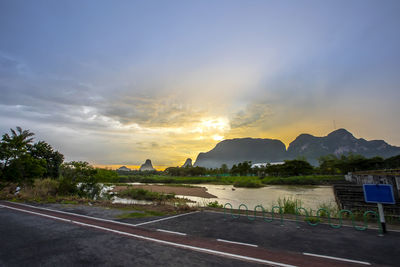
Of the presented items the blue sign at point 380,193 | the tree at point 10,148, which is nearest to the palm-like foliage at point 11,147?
the tree at point 10,148

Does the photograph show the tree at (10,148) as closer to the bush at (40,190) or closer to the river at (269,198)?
the bush at (40,190)

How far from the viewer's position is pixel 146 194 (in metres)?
29.6

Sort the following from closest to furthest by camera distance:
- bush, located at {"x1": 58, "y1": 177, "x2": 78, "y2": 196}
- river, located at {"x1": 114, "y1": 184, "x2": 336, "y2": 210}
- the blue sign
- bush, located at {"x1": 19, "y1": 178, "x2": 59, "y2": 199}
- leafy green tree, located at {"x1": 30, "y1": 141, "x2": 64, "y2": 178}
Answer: the blue sign → bush, located at {"x1": 19, "y1": 178, "x2": 59, "y2": 199} → bush, located at {"x1": 58, "y1": 177, "x2": 78, "y2": 196} → river, located at {"x1": 114, "y1": 184, "x2": 336, "y2": 210} → leafy green tree, located at {"x1": 30, "y1": 141, "x2": 64, "y2": 178}

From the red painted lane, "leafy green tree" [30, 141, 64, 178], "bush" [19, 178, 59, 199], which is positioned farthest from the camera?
"leafy green tree" [30, 141, 64, 178]

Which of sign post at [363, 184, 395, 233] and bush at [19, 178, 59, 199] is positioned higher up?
sign post at [363, 184, 395, 233]

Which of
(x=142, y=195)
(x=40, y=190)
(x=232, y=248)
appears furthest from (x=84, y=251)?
(x=142, y=195)

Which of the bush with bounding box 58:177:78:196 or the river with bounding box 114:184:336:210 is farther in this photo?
the river with bounding box 114:184:336:210

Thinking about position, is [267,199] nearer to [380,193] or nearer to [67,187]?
[380,193]

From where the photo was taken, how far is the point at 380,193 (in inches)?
247

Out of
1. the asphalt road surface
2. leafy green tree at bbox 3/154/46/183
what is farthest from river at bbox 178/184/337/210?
leafy green tree at bbox 3/154/46/183

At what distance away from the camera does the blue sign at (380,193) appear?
611 cm

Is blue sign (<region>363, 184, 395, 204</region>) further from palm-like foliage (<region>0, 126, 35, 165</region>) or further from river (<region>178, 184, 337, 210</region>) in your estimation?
palm-like foliage (<region>0, 126, 35, 165</region>)

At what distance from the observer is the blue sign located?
6114 mm

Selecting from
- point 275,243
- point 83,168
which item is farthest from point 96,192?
point 275,243
